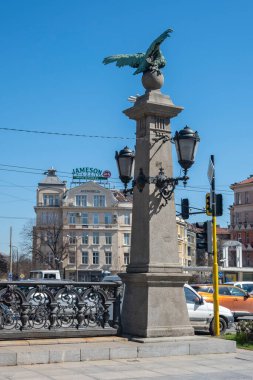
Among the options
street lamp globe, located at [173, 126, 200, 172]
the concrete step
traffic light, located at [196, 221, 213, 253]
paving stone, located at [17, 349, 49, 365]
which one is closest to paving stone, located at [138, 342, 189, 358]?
the concrete step

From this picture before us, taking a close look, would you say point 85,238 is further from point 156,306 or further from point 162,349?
point 162,349

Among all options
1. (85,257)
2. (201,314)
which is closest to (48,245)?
(85,257)

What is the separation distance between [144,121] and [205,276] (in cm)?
7049

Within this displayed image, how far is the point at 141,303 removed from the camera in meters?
11.5

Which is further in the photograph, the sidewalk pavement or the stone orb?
the stone orb

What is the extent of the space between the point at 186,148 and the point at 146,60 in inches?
85.7

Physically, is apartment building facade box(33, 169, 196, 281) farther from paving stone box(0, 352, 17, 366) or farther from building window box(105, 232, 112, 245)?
paving stone box(0, 352, 17, 366)

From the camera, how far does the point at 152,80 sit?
41.1 ft

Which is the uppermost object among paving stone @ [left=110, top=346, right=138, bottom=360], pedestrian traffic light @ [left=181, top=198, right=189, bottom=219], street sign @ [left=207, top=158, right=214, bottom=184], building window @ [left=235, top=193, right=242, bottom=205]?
building window @ [left=235, top=193, right=242, bottom=205]

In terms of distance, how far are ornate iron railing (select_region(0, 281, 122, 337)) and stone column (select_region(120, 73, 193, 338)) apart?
433mm

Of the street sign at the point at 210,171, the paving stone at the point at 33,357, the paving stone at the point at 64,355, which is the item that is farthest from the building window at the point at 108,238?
the paving stone at the point at 33,357

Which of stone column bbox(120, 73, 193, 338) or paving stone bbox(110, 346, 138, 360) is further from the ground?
stone column bbox(120, 73, 193, 338)

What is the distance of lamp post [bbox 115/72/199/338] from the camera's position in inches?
450

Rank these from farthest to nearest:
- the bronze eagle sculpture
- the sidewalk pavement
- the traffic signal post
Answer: the traffic signal post
the bronze eagle sculpture
the sidewalk pavement
